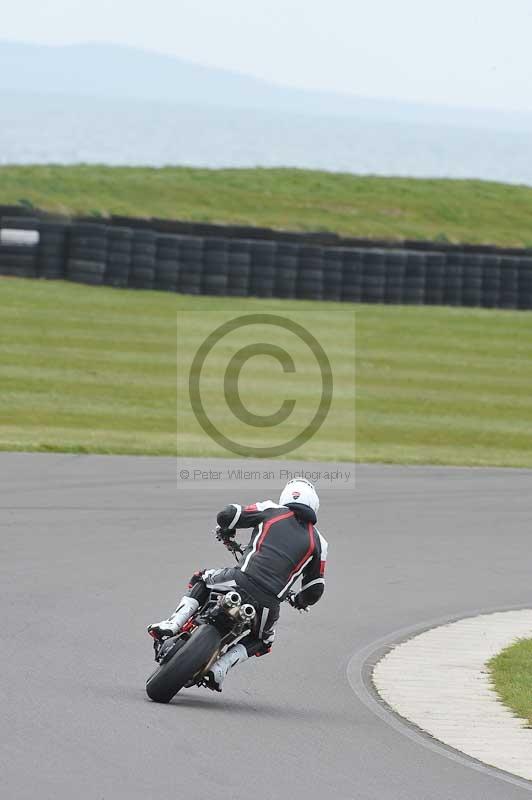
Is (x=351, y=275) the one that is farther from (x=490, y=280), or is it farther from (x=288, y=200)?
(x=288, y=200)

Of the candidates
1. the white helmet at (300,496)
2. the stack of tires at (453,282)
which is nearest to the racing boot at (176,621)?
the white helmet at (300,496)

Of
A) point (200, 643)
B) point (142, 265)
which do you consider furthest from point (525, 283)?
point (200, 643)

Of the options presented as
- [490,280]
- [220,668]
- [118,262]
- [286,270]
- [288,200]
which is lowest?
[220,668]

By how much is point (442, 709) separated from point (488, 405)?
15385mm

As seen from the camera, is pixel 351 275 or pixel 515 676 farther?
pixel 351 275

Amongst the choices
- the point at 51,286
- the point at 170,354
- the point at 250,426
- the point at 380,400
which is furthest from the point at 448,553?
the point at 51,286

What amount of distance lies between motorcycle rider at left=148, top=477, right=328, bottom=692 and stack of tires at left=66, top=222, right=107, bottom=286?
2062 cm

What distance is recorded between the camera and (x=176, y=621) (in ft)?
29.2

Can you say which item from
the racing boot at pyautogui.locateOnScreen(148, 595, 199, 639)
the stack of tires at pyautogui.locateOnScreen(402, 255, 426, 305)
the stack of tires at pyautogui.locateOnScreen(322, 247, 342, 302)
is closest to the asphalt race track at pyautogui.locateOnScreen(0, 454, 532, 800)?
the racing boot at pyautogui.locateOnScreen(148, 595, 199, 639)

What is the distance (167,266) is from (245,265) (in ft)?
5.23

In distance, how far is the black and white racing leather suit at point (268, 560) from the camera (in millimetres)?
8992

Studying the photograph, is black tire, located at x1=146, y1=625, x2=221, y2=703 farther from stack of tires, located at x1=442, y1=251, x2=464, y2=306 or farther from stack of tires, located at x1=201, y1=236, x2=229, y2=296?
stack of tires, located at x1=442, y1=251, x2=464, y2=306

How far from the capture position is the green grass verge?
9469 millimetres

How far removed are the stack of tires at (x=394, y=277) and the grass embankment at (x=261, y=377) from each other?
358 mm
